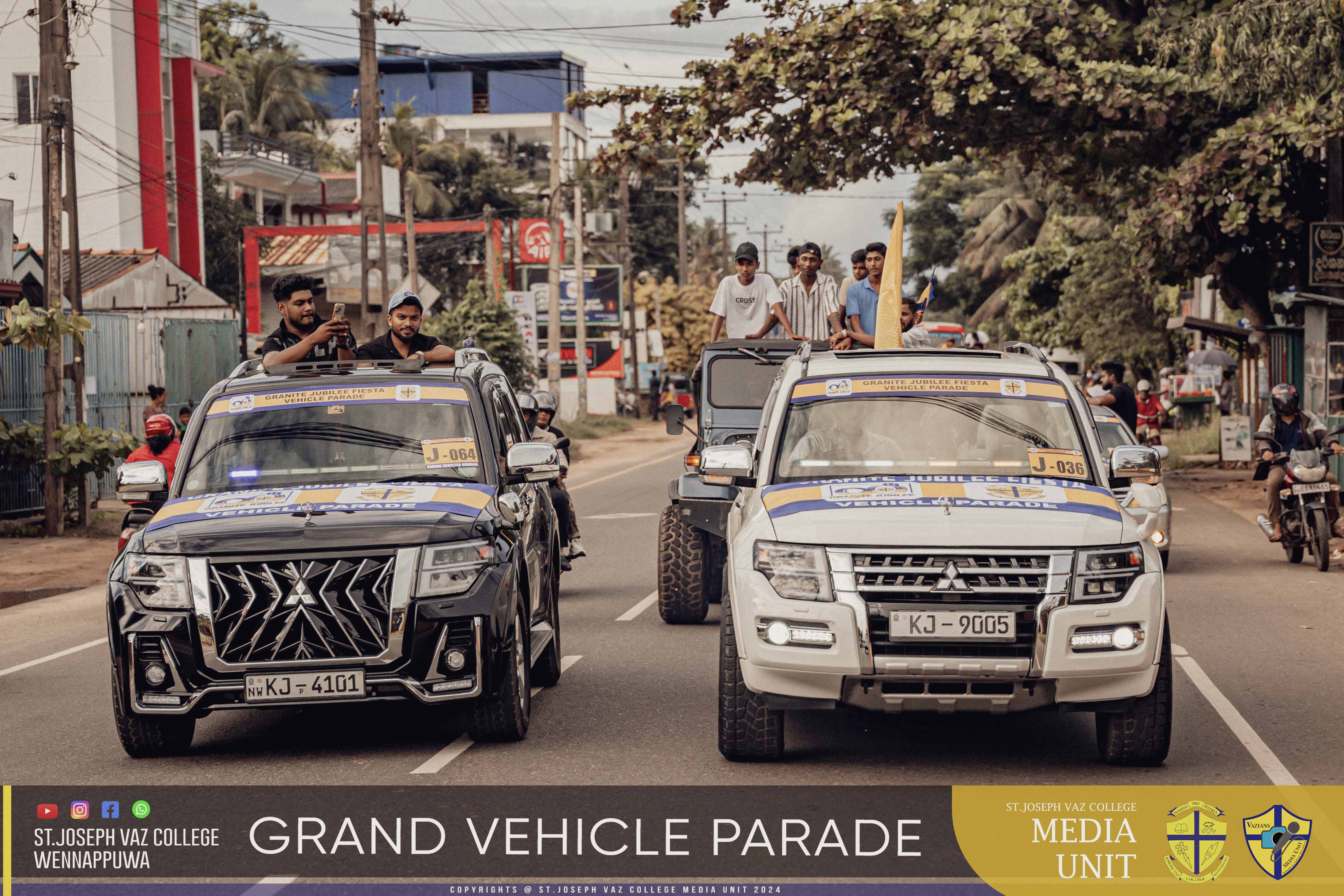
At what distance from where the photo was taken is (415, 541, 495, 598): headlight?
6.97 meters

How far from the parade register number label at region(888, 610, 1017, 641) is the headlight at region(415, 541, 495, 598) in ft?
6.33

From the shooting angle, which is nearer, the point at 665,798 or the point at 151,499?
the point at 665,798

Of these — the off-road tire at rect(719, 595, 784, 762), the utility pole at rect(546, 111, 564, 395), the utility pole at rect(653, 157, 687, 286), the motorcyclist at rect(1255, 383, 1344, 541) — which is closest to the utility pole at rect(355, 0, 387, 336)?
the utility pole at rect(546, 111, 564, 395)

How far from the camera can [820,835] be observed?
5.87 m

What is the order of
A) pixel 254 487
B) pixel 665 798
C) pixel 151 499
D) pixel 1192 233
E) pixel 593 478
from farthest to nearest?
pixel 593 478 < pixel 1192 233 < pixel 151 499 < pixel 254 487 < pixel 665 798

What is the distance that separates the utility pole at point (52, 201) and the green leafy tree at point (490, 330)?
766 inches

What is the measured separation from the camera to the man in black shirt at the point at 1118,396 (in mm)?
16781

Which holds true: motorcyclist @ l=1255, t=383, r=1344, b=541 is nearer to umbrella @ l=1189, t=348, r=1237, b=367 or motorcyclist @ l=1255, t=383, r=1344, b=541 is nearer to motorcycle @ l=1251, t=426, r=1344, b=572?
motorcycle @ l=1251, t=426, r=1344, b=572

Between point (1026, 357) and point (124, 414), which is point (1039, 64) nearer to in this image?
point (1026, 357)

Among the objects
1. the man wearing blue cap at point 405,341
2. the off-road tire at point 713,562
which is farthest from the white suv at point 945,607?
the off-road tire at point 713,562

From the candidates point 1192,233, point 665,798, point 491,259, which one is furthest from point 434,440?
point 491,259

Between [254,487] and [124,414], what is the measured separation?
19.6 m

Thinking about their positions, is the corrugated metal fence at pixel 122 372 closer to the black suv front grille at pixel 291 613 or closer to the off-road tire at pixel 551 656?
the off-road tire at pixel 551 656

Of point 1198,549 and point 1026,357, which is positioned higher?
point 1026,357
